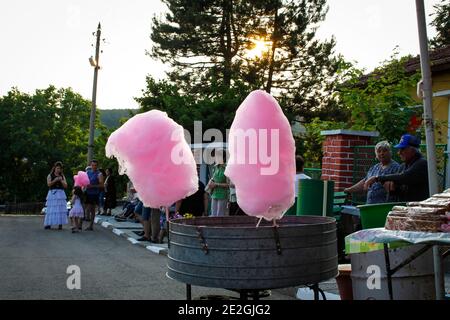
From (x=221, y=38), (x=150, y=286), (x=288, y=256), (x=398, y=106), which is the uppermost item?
(x=221, y=38)

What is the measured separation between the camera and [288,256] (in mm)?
2738

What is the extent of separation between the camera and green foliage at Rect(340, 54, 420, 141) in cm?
971

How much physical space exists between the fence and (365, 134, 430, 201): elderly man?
→ 8.20ft

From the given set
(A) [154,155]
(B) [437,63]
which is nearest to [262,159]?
(A) [154,155]

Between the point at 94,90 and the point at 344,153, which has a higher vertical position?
the point at 94,90

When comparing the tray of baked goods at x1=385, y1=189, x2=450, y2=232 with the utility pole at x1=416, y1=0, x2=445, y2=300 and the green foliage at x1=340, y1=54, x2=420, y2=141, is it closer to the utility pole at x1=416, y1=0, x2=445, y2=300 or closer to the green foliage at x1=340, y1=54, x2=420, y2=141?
the utility pole at x1=416, y1=0, x2=445, y2=300

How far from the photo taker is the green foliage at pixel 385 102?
9711 mm

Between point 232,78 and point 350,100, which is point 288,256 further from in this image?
point 232,78

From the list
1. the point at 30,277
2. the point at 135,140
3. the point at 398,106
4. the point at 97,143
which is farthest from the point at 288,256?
the point at 97,143

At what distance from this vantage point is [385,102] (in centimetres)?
1059

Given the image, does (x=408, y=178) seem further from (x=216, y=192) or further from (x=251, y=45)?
(x=251, y=45)

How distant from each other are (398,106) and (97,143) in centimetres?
4082

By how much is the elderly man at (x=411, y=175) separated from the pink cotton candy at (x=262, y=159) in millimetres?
2555

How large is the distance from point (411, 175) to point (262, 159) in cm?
275
